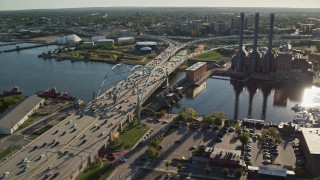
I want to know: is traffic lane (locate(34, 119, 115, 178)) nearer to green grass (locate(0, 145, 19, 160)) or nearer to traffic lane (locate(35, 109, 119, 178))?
traffic lane (locate(35, 109, 119, 178))

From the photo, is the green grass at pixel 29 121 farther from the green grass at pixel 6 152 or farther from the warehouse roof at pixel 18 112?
the green grass at pixel 6 152

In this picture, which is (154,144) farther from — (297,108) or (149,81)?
(297,108)

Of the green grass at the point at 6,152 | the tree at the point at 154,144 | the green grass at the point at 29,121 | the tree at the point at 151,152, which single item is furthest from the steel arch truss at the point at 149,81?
the green grass at the point at 6,152

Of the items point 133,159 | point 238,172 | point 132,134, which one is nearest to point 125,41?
point 132,134

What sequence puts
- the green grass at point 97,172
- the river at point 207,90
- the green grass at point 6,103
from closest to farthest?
the green grass at point 97,172
the green grass at point 6,103
the river at point 207,90

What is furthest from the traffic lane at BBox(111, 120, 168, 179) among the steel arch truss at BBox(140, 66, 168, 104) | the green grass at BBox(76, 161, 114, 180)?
the steel arch truss at BBox(140, 66, 168, 104)

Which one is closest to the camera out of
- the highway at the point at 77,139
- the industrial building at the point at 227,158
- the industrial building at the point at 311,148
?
the highway at the point at 77,139

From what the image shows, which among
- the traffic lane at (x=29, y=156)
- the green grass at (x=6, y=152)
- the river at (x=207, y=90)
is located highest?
the traffic lane at (x=29, y=156)
